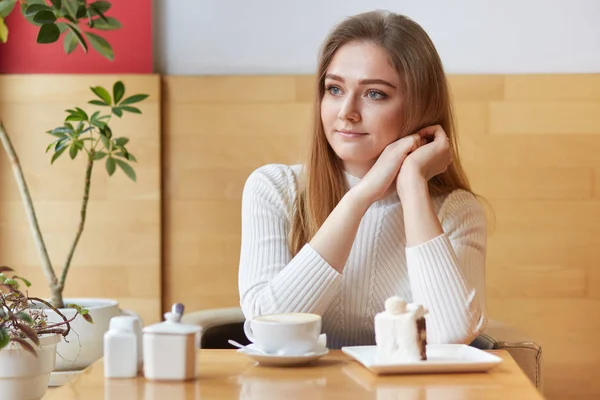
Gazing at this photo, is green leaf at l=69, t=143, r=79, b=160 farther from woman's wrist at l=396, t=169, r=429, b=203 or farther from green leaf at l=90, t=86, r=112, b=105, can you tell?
woman's wrist at l=396, t=169, r=429, b=203

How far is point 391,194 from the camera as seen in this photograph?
2131mm

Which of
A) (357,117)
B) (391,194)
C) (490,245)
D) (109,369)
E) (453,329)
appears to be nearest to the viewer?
(109,369)

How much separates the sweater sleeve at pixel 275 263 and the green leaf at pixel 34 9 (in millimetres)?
723

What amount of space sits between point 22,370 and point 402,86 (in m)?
1.03

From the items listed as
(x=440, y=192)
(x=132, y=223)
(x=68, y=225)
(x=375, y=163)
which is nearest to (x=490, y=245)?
(x=440, y=192)

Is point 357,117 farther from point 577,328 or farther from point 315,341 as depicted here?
point 577,328

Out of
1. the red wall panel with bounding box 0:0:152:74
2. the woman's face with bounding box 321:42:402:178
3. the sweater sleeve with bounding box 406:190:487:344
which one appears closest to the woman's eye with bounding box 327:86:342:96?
the woman's face with bounding box 321:42:402:178

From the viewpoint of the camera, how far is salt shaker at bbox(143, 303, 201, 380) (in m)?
1.24

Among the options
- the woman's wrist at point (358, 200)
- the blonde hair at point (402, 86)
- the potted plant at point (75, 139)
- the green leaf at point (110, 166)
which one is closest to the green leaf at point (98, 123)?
the potted plant at point (75, 139)

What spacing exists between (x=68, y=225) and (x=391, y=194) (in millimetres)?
1221

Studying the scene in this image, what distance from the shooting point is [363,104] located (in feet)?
6.51

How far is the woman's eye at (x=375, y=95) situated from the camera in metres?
2.00

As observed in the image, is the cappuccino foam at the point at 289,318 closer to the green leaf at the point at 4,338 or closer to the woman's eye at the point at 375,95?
the green leaf at the point at 4,338

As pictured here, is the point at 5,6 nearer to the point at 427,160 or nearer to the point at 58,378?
the point at 58,378
